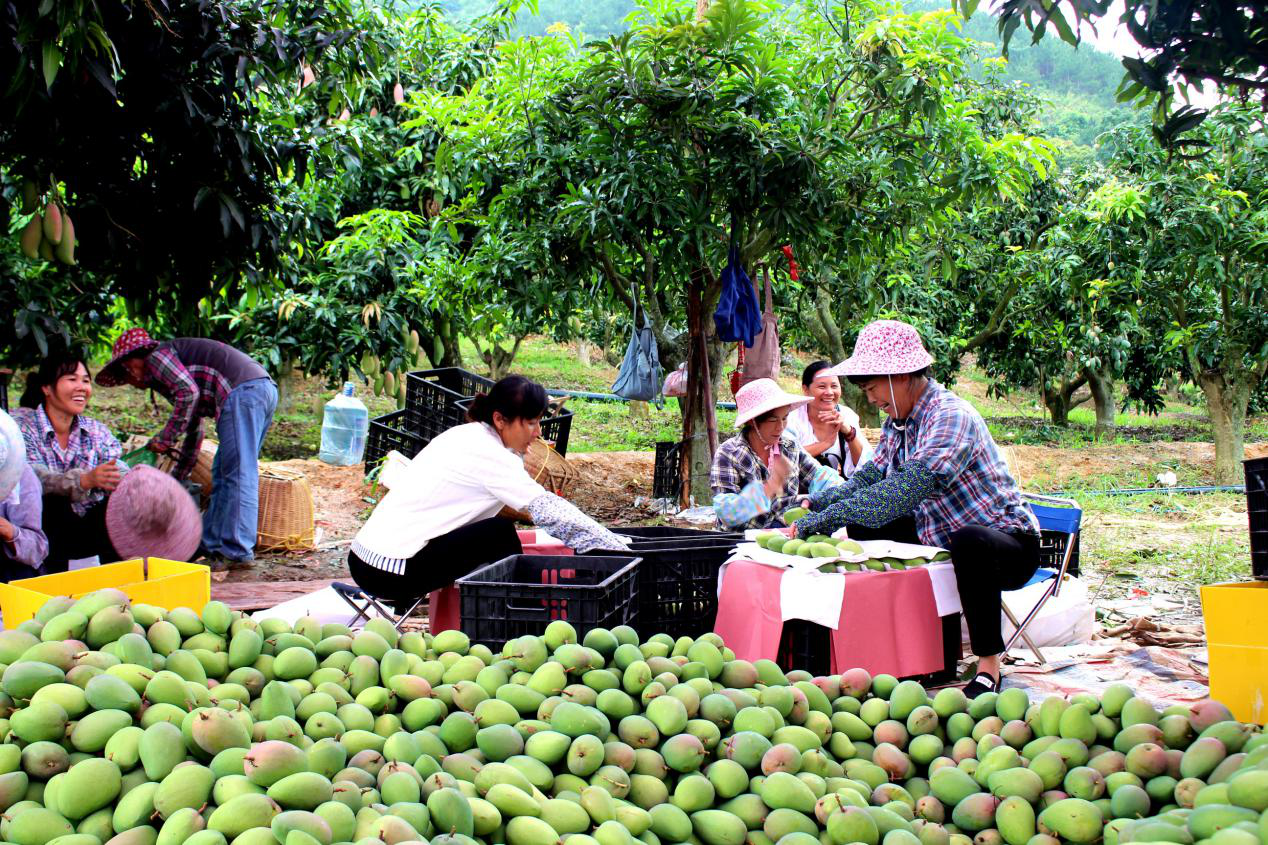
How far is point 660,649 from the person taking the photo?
218 centimetres

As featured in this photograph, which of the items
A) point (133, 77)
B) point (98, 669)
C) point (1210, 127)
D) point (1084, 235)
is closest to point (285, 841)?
point (98, 669)

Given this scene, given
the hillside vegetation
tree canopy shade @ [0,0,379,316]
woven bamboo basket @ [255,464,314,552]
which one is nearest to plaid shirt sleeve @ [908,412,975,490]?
tree canopy shade @ [0,0,379,316]

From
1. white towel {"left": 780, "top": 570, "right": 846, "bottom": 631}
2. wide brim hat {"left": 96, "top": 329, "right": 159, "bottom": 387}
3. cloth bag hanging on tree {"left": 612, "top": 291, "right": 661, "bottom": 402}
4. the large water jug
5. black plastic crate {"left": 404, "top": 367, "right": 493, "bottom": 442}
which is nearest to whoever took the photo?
white towel {"left": 780, "top": 570, "right": 846, "bottom": 631}

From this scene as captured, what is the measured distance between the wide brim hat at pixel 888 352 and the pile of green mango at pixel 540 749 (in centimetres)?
162

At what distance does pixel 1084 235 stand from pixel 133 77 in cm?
991

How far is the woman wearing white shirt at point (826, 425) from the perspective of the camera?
15.9 feet

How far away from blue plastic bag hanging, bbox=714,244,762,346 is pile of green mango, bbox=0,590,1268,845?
450 cm

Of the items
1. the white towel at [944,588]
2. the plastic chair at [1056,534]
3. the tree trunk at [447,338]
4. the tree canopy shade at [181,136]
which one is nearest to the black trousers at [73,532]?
the tree canopy shade at [181,136]

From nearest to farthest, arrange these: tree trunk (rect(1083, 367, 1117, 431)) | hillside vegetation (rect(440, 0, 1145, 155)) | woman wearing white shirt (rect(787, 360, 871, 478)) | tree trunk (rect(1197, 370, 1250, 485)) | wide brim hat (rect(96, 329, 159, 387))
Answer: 1. woman wearing white shirt (rect(787, 360, 871, 478))
2. wide brim hat (rect(96, 329, 159, 387))
3. tree trunk (rect(1197, 370, 1250, 485))
4. tree trunk (rect(1083, 367, 1117, 431))
5. hillside vegetation (rect(440, 0, 1145, 155))

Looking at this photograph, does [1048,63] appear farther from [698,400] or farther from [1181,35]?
[1181,35]

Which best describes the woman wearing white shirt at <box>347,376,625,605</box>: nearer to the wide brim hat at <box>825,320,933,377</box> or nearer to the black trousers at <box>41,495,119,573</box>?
the wide brim hat at <box>825,320,933,377</box>

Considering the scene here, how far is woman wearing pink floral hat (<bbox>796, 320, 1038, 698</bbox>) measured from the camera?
3.40m

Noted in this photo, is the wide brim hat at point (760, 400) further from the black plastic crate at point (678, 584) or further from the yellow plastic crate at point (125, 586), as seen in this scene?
the yellow plastic crate at point (125, 586)

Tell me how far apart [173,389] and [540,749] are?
15.3 feet
